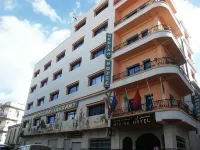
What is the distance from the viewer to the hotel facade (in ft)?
44.7

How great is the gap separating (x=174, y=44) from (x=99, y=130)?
9879mm

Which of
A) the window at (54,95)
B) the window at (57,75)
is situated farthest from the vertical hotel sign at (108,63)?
the window at (57,75)

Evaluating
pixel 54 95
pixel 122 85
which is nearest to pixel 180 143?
pixel 122 85

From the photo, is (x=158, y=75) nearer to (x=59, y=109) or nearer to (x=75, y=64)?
(x=75, y=64)

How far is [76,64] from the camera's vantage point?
24.4m

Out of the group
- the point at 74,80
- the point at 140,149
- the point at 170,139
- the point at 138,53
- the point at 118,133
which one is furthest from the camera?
the point at 74,80

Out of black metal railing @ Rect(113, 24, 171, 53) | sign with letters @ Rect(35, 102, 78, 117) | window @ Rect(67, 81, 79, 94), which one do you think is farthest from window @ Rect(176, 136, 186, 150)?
window @ Rect(67, 81, 79, 94)

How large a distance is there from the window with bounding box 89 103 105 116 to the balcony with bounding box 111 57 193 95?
8.43ft

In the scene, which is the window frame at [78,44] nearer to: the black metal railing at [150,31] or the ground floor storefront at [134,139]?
the black metal railing at [150,31]

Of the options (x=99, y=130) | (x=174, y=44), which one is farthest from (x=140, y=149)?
(x=174, y=44)

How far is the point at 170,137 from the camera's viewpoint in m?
12.1

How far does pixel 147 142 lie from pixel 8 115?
52.1 metres

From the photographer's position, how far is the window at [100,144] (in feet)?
52.1

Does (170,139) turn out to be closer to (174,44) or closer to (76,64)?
(174,44)
